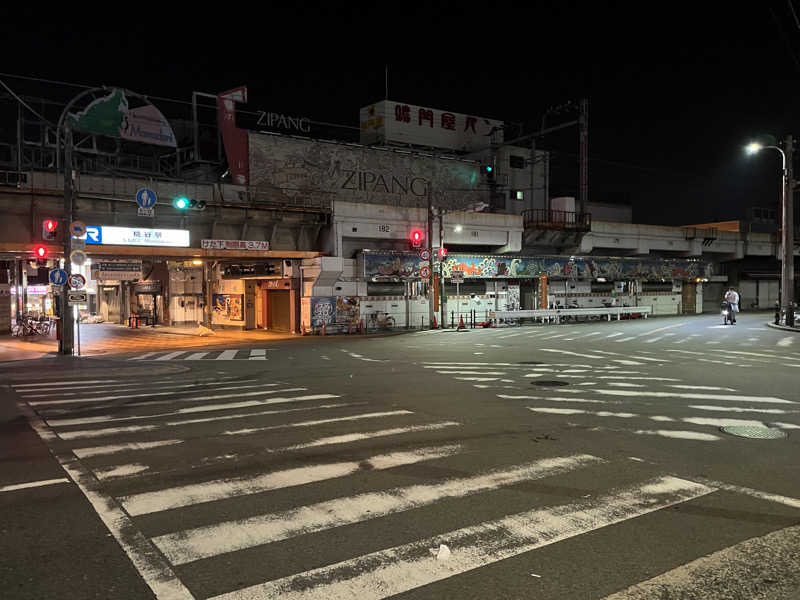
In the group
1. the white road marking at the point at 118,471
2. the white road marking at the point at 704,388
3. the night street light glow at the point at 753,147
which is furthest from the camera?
the night street light glow at the point at 753,147

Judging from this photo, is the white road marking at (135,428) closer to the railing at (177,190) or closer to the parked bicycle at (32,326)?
the railing at (177,190)

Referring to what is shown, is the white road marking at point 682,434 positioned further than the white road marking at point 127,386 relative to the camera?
No

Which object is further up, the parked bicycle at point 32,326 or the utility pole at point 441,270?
the utility pole at point 441,270

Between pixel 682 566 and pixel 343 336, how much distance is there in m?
26.4

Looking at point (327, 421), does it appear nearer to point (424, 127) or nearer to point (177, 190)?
point (177, 190)

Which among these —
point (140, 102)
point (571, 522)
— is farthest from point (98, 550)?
point (140, 102)

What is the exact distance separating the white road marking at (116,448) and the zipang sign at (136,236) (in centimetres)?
1880

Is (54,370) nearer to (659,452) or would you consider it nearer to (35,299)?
(659,452)

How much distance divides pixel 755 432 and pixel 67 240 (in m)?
21.7

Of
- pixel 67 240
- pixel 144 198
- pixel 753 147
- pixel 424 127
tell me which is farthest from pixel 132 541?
pixel 424 127

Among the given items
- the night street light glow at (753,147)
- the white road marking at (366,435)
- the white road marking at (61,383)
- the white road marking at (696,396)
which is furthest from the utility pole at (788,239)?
the white road marking at (61,383)

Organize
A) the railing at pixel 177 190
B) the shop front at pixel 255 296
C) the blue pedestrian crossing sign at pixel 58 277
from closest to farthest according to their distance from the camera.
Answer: the blue pedestrian crossing sign at pixel 58 277 → the railing at pixel 177 190 → the shop front at pixel 255 296

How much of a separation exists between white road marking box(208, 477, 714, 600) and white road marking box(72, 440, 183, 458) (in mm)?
4670

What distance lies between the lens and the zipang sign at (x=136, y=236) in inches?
965
